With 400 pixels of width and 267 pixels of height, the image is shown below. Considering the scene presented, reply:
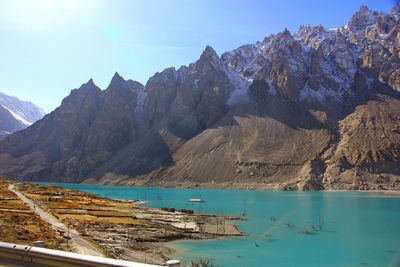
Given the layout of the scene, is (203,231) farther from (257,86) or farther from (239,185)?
(257,86)

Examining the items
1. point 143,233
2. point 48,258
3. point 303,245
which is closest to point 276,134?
point 303,245

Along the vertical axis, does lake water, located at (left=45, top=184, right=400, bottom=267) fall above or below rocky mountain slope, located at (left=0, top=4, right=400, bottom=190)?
below

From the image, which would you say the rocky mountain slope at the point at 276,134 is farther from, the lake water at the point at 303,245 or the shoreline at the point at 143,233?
the shoreline at the point at 143,233

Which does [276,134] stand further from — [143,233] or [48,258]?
[48,258]

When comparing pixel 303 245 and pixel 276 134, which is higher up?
pixel 276 134

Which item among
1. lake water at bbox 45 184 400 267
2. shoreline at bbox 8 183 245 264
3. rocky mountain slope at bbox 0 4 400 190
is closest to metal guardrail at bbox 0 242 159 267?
shoreline at bbox 8 183 245 264

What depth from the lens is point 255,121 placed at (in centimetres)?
15938

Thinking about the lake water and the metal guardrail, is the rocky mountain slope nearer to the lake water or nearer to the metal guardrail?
the lake water

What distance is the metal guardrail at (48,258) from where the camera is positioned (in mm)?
7754

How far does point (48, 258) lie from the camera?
330 inches

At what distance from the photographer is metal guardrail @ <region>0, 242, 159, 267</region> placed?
7754 millimetres

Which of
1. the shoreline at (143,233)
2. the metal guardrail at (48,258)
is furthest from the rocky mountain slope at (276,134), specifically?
the metal guardrail at (48,258)

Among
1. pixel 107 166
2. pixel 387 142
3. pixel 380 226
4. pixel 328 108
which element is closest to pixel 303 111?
pixel 328 108

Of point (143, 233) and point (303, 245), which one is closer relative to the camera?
point (303, 245)
